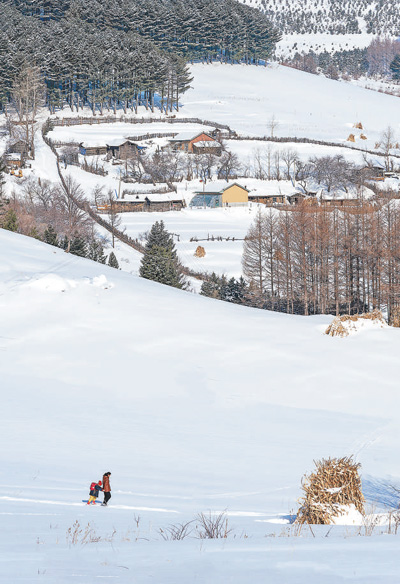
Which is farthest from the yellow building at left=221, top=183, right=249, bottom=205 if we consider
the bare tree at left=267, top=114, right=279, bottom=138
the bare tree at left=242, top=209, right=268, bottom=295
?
the bare tree at left=267, top=114, right=279, bottom=138

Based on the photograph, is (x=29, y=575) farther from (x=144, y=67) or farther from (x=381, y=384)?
(x=144, y=67)

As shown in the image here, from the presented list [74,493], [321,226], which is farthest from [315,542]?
[321,226]

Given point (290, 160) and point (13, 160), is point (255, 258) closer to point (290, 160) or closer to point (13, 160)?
point (13, 160)

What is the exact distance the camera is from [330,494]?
31.5 feet

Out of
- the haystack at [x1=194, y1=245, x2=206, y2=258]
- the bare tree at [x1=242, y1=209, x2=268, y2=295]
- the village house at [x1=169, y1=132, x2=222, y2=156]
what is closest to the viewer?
the bare tree at [x1=242, y1=209, x2=268, y2=295]

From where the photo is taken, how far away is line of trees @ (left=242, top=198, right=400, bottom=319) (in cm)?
4459

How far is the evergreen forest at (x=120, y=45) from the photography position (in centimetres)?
9806

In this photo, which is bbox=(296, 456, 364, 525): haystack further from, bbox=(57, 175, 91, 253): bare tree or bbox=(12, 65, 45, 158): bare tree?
bbox=(12, 65, 45, 158): bare tree

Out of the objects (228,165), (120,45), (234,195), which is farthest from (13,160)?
(120,45)

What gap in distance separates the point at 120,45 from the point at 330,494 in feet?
354

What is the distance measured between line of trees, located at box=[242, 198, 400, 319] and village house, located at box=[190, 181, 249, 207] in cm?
2545

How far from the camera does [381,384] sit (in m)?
19.5

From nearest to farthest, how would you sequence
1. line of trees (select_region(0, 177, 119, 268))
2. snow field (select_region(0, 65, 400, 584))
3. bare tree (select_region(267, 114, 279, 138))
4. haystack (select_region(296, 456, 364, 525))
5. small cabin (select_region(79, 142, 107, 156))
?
snow field (select_region(0, 65, 400, 584))
haystack (select_region(296, 456, 364, 525))
line of trees (select_region(0, 177, 119, 268))
small cabin (select_region(79, 142, 107, 156))
bare tree (select_region(267, 114, 279, 138))

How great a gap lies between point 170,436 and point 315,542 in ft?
26.4
